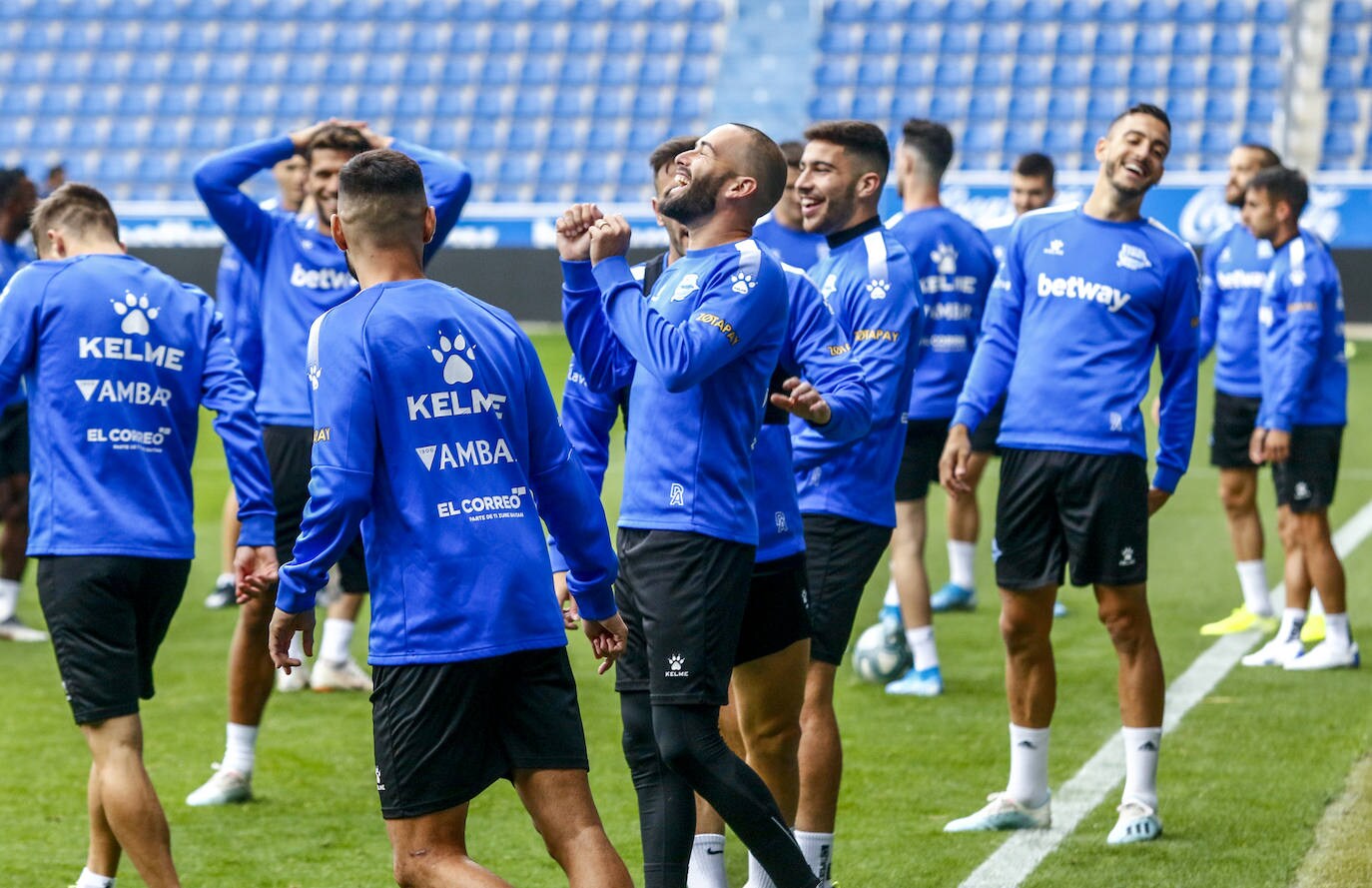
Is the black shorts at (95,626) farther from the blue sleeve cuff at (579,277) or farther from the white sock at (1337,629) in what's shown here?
the white sock at (1337,629)

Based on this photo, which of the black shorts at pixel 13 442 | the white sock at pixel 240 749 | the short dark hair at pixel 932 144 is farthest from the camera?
the black shorts at pixel 13 442

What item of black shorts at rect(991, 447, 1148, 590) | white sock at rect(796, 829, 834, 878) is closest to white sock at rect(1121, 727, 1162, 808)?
black shorts at rect(991, 447, 1148, 590)

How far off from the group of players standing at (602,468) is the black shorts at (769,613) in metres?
0.01

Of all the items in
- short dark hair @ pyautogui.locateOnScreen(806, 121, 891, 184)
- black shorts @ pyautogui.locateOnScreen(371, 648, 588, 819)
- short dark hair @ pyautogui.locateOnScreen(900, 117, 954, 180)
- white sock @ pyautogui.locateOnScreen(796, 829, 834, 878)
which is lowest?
white sock @ pyautogui.locateOnScreen(796, 829, 834, 878)

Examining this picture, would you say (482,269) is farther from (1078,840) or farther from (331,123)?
(1078,840)

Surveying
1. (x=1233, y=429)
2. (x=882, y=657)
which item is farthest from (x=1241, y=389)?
(x=882, y=657)

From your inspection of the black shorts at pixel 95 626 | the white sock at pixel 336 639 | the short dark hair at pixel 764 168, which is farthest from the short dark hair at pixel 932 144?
the black shorts at pixel 95 626

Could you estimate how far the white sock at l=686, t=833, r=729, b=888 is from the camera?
4.70 meters

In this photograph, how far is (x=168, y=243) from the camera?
2628 centimetres

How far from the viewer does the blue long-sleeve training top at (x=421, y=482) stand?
139 inches

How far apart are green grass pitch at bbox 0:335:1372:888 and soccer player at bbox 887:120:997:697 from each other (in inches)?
14.2

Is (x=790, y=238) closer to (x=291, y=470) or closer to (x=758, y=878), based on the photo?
(x=291, y=470)

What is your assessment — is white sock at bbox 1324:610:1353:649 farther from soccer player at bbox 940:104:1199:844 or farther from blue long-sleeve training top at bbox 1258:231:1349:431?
soccer player at bbox 940:104:1199:844

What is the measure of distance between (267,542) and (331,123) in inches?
90.7
